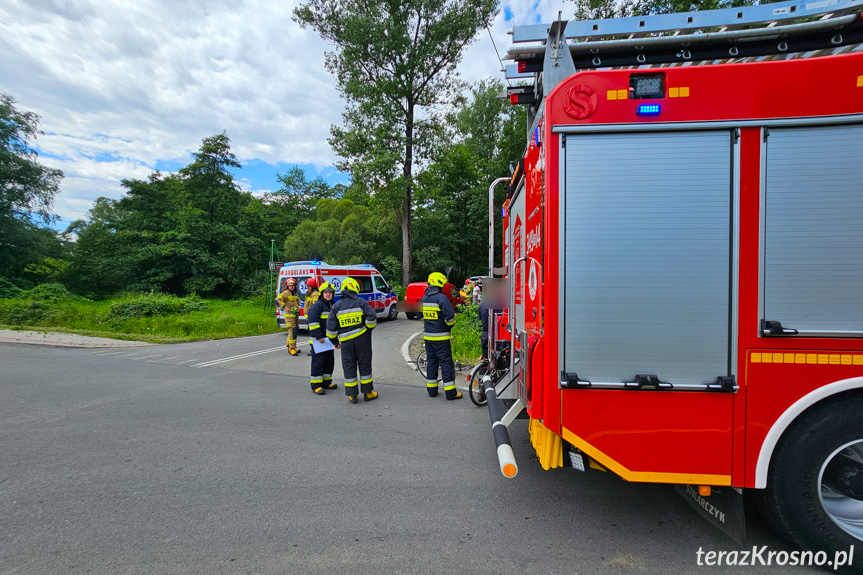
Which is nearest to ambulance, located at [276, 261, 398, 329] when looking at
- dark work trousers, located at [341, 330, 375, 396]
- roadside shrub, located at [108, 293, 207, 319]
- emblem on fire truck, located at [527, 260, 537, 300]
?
dark work trousers, located at [341, 330, 375, 396]

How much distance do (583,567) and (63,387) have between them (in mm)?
8127

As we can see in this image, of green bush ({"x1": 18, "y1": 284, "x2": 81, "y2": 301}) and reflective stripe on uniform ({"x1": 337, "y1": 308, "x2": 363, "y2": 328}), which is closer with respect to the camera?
reflective stripe on uniform ({"x1": 337, "y1": 308, "x2": 363, "y2": 328})

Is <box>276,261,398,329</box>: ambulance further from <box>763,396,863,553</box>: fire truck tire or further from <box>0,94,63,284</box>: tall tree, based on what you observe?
<box>0,94,63,284</box>: tall tree

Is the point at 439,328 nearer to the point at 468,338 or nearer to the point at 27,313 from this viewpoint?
the point at 468,338

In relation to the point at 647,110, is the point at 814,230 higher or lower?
lower

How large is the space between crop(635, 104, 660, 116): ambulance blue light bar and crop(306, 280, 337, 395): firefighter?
5267mm

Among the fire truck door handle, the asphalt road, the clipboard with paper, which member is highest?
the fire truck door handle

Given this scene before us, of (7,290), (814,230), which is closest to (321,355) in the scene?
(814,230)

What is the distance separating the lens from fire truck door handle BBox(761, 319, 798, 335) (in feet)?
7.29

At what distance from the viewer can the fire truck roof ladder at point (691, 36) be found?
8.35 ft

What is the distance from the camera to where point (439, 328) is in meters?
5.86

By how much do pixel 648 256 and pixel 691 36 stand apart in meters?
1.63

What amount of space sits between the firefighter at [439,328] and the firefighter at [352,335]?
793mm

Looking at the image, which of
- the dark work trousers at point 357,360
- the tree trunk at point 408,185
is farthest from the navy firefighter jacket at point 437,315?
the tree trunk at point 408,185
